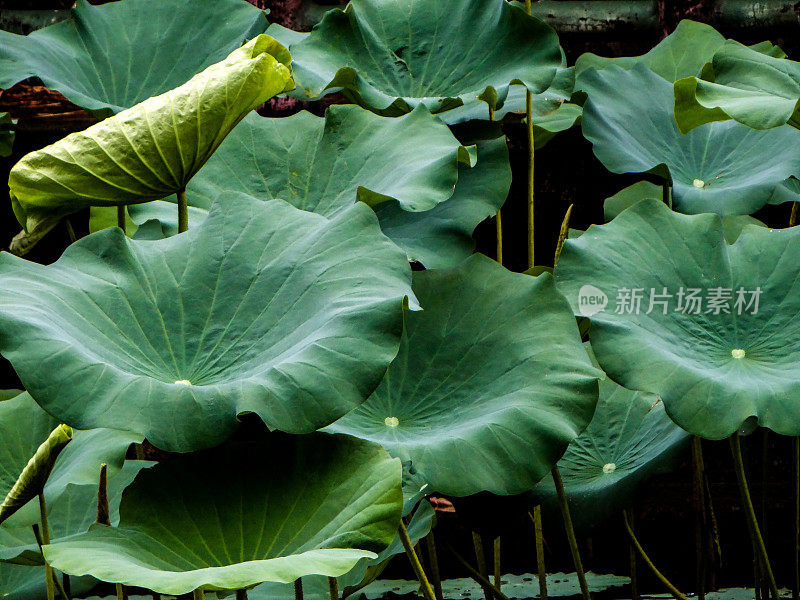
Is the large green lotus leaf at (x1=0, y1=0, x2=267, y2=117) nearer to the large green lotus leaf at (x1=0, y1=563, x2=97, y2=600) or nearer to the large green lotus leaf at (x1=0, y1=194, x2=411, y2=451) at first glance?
the large green lotus leaf at (x1=0, y1=194, x2=411, y2=451)

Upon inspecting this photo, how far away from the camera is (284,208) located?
1273 millimetres

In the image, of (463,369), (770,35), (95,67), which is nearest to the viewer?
(463,369)

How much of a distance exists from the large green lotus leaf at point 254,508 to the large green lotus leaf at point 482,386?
0.11 meters

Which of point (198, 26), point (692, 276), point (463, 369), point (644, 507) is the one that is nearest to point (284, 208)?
point (463, 369)

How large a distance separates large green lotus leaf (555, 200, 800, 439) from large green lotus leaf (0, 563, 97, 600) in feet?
3.05

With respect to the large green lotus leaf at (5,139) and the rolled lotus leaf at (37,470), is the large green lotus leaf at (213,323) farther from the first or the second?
the large green lotus leaf at (5,139)

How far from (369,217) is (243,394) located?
34 centimetres

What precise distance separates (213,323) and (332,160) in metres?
0.51

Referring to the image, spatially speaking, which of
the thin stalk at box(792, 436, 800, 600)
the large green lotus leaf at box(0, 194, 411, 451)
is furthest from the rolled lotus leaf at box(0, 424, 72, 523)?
the thin stalk at box(792, 436, 800, 600)

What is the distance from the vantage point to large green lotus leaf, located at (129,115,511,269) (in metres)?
1.47

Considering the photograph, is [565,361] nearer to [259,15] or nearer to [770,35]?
[259,15]

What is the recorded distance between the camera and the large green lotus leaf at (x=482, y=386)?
1.14 meters

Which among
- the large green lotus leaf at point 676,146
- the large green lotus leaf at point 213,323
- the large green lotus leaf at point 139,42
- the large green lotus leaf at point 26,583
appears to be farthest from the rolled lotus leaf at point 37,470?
the large green lotus leaf at point 676,146

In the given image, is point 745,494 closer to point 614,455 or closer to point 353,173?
point 614,455
